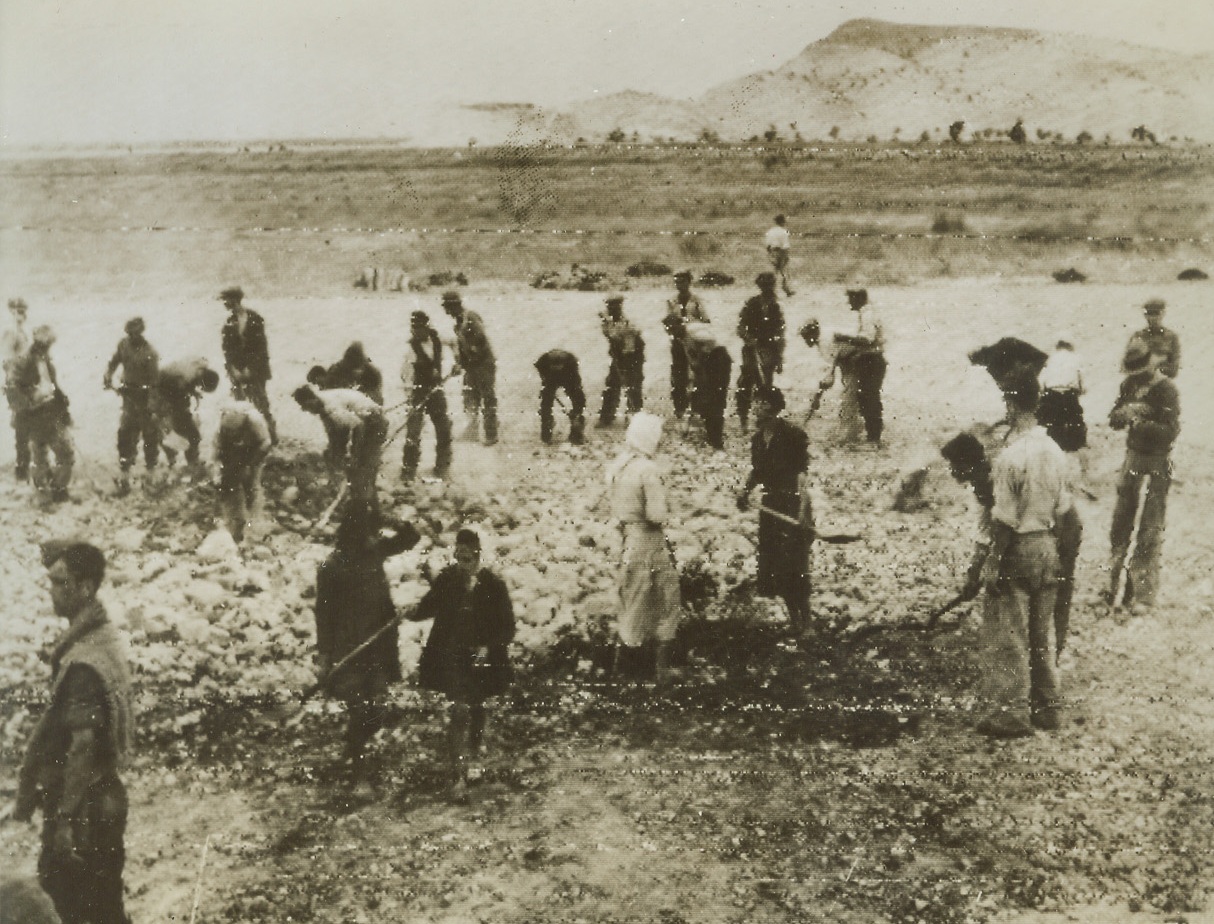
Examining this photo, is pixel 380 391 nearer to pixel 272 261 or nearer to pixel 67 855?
pixel 272 261

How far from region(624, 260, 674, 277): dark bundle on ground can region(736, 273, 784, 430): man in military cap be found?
0.42m

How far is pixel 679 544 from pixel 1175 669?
2211 mm

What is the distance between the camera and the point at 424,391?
504 centimetres

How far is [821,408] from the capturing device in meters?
5.50

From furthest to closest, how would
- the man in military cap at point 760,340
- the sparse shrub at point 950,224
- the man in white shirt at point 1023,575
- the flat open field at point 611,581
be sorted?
the man in military cap at point 760,340 < the sparse shrub at point 950,224 < the man in white shirt at point 1023,575 < the flat open field at point 611,581

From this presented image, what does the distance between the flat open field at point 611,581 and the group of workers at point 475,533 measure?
3.6 inches

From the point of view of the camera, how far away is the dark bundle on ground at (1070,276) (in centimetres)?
491

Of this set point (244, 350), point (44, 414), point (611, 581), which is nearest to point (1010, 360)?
point (611, 581)

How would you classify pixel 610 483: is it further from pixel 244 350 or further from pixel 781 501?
pixel 244 350

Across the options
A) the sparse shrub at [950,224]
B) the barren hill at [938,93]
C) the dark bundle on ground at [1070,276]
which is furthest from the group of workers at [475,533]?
the barren hill at [938,93]

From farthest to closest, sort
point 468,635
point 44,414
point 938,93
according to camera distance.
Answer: point 938,93, point 44,414, point 468,635

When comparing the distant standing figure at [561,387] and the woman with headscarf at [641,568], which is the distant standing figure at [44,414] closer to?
the distant standing figure at [561,387]

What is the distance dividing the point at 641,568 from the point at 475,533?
0.76 metres

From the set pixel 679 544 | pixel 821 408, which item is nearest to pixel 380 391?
pixel 679 544
